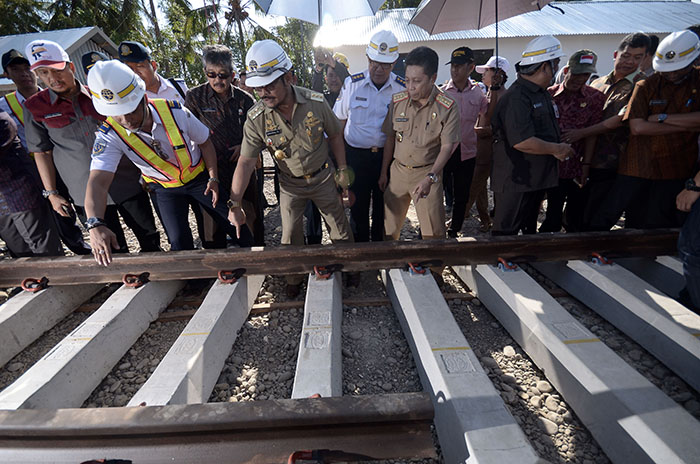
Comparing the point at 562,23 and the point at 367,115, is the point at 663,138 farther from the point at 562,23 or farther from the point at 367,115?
the point at 562,23

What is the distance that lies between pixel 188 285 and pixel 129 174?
3.95ft

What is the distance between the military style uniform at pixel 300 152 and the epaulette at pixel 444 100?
87 centimetres

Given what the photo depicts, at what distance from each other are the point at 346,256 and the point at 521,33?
18.4m

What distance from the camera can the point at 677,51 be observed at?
8.49 ft

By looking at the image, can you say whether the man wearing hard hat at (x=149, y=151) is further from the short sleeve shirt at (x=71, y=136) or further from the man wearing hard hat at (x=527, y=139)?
the man wearing hard hat at (x=527, y=139)

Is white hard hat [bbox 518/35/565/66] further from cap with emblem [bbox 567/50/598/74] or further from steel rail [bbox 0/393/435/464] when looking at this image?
steel rail [bbox 0/393/435/464]

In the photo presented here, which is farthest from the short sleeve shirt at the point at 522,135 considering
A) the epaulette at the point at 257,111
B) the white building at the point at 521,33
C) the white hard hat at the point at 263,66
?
the white building at the point at 521,33

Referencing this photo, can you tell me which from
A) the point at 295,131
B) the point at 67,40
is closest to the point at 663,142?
the point at 295,131

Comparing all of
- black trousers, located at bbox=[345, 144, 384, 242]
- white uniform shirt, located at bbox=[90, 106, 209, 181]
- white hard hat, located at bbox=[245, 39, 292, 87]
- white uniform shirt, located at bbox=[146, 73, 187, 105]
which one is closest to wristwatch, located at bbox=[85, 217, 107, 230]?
white uniform shirt, located at bbox=[90, 106, 209, 181]

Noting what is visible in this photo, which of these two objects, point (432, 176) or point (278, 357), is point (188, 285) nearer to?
point (278, 357)

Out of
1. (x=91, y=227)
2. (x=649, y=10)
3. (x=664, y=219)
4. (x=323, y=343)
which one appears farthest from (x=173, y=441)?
(x=649, y=10)

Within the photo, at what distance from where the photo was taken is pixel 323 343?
2059 mm

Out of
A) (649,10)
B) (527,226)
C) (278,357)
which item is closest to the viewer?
(278,357)

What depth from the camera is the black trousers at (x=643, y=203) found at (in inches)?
120
